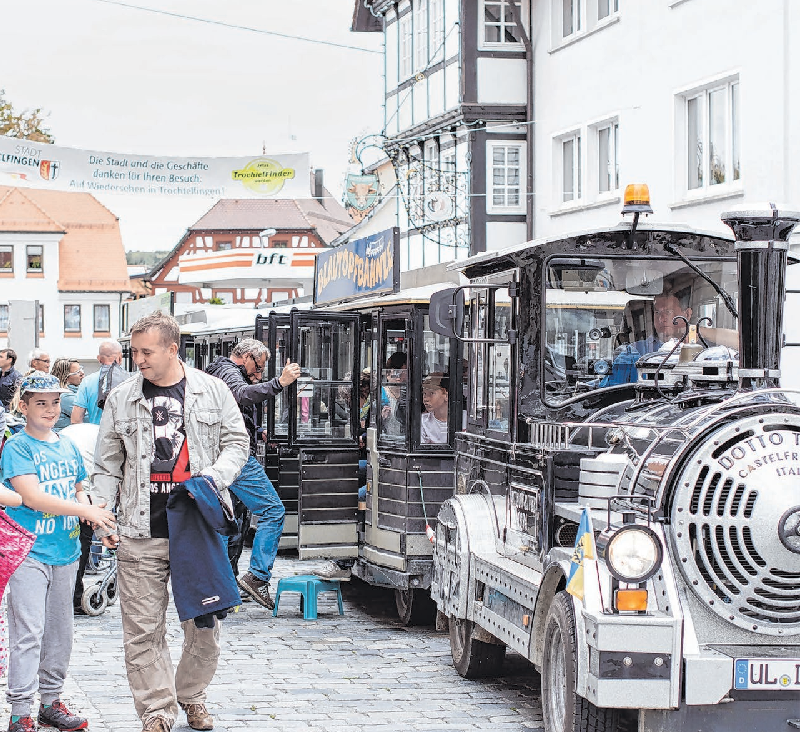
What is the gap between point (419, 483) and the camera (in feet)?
34.4

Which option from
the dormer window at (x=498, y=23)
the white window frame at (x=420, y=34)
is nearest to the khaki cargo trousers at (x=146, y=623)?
the dormer window at (x=498, y=23)

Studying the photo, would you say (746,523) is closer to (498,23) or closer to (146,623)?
(146,623)

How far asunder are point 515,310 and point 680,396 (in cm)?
130

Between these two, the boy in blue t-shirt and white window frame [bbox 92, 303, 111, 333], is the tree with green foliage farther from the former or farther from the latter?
the boy in blue t-shirt

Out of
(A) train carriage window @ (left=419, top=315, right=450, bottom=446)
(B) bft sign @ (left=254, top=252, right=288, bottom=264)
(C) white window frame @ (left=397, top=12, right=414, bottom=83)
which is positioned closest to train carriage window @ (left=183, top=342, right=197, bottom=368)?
(C) white window frame @ (left=397, top=12, right=414, bottom=83)

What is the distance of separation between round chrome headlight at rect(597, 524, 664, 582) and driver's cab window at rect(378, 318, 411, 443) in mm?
4969

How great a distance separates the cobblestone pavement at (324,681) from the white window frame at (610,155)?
12983 mm

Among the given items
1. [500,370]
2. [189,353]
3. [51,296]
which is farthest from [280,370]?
[51,296]

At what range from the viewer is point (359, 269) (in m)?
12.5

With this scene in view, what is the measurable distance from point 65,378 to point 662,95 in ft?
34.6

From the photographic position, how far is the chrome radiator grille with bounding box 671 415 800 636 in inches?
222

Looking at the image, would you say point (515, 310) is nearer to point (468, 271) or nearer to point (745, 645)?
point (468, 271)

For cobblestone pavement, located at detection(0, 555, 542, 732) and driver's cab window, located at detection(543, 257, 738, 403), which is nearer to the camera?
cobblestone pavement, located at detection(0, 555, 542, 732)

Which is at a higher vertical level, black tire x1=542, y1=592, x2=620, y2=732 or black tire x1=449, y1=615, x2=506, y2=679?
black tire x1=542, y1=592, x2=620, y2=732
